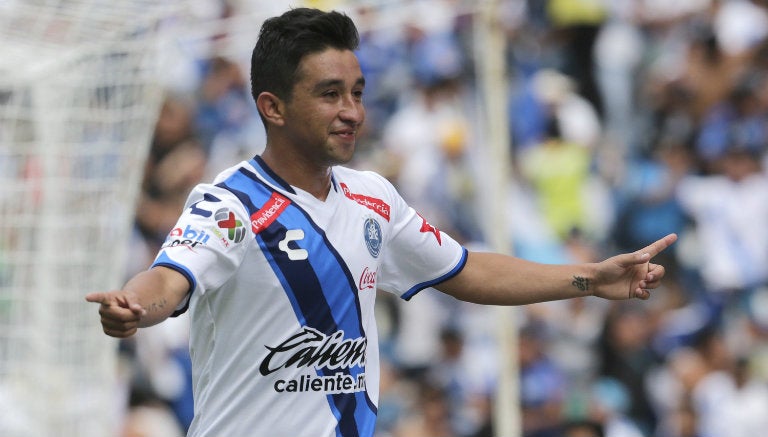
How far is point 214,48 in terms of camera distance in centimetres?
1044

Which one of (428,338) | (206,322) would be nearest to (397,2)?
(428,338)

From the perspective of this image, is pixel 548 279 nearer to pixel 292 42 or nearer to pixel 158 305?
pixel 292 42

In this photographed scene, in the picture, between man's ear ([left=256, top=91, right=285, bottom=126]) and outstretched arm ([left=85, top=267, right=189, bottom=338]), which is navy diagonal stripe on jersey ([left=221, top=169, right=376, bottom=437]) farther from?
outstretched arm ([left=85, top=267, right=189, bottom=338])

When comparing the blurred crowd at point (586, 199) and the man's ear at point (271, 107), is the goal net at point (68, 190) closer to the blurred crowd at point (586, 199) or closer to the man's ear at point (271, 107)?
the blurred crowd at point (586, 199)

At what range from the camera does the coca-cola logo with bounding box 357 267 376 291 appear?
4262 mm

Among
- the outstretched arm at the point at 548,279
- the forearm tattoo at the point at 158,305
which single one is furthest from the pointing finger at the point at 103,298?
the outstretched arm at the point at 548,279

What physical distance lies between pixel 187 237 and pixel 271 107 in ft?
2.18

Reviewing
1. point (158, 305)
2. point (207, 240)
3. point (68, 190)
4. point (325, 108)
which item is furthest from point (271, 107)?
point (68, 190)

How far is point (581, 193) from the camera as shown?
9914 mm

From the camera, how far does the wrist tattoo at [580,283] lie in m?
4.60

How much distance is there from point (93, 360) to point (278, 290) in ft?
12.1

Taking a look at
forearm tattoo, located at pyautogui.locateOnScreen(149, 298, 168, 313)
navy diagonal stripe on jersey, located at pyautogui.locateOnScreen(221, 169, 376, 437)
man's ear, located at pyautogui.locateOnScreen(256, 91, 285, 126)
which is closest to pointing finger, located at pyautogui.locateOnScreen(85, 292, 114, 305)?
forearm tattoo, located at pyautogui.locateOnScreen(149, 298, 168, 313)

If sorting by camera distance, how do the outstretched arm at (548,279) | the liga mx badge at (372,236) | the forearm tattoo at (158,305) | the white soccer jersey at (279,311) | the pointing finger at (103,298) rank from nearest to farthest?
the pointing finger at (103,298)
the forearm tattoo at (158,305)
the white soccer jersey at (279,311)
the liga mx badge at (372,236)
the outstretched arm at (548,279)

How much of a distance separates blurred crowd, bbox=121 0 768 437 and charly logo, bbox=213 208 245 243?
5157mm
